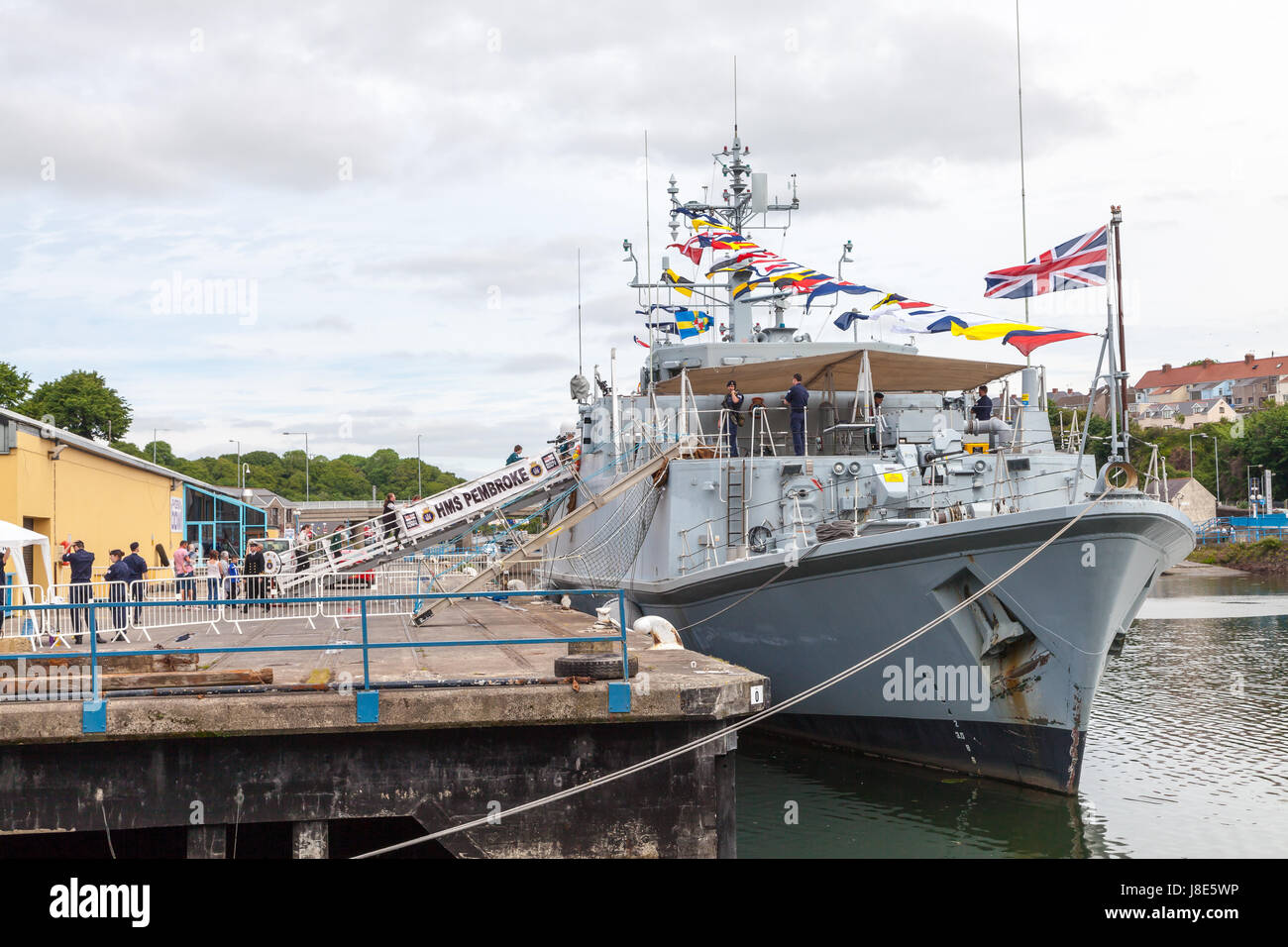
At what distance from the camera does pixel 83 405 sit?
2338 inches

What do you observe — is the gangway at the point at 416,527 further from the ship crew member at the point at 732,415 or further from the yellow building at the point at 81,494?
the ship crew member at the point at 732,415

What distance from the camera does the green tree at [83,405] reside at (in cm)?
5919

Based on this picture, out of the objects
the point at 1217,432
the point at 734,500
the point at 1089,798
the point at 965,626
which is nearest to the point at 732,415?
the point at 734,500

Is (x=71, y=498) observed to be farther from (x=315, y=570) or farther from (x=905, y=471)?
(x=905, y=471)

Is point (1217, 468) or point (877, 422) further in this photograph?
point (1217, 468)

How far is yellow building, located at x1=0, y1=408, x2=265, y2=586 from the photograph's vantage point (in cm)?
1900

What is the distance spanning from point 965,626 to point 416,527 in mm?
9498

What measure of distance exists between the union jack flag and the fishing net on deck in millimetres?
5821

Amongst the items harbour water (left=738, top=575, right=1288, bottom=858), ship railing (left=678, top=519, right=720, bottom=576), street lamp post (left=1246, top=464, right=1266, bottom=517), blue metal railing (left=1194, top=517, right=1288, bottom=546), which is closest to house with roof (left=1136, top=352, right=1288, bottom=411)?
street lamp post (left=1246, top=464, right=1266, bottom=517)

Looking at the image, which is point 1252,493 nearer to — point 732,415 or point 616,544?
point 616,544

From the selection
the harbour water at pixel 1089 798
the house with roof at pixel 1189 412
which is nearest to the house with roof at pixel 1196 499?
the house with roof at pixel 1189 412

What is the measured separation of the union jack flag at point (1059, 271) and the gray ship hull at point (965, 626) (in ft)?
8.05
